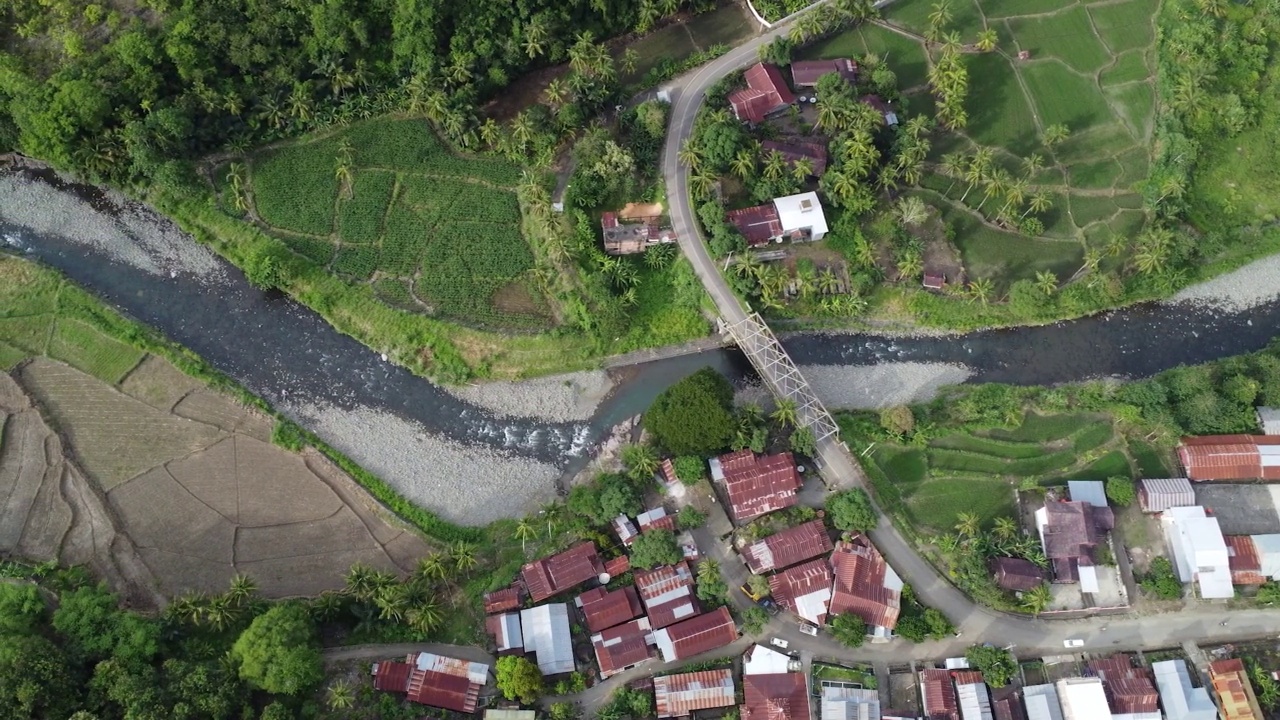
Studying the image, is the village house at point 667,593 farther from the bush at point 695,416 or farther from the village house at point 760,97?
the village house at point 760,97

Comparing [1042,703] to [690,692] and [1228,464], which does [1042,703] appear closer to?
[690,692]

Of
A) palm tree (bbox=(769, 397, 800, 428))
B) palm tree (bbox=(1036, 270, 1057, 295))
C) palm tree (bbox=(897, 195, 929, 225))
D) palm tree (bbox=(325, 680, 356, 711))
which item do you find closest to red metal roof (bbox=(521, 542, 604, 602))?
palm tree (bbox=(325, 680, 356, 711))

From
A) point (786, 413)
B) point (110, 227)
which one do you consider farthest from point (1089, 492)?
point (110, 227)

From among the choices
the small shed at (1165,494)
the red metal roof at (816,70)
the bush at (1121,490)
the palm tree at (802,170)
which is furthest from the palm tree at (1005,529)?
the red metal roof at (816,70)

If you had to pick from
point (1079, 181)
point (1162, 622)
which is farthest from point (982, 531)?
point (1079, 181)

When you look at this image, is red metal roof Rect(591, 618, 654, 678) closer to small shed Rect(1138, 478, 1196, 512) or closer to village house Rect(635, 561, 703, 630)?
village house Rect(635, 561, 703, 630)

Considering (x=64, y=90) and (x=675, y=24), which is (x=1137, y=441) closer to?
(x=675, y=24)
